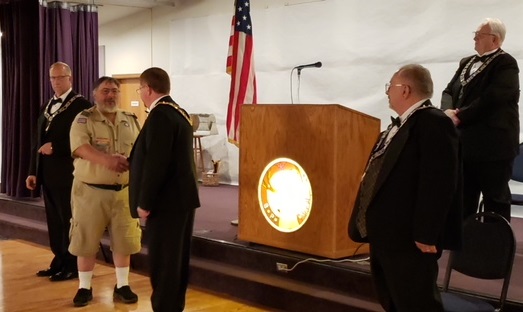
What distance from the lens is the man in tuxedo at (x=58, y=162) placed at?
4691 mm

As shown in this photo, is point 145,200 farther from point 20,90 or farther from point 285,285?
point 20,90

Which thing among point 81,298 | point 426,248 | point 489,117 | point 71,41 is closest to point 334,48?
point 71,41

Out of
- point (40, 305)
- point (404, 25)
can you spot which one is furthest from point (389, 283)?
point (404, 25)

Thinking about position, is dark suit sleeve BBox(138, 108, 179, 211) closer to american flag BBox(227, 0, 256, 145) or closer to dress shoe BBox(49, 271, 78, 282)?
dress shoe BBox(49, 271, 78, 282)

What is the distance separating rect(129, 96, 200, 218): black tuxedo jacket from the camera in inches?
132

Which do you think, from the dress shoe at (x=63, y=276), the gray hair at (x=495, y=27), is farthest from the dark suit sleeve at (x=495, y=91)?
the dress shoe at (x=63, y=276)

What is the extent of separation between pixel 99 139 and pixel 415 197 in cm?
224

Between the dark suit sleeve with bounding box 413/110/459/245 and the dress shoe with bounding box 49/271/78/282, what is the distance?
310 centimetres

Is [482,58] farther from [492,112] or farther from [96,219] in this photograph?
[96,219]

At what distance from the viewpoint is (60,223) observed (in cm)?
494

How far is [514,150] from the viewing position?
4012mm

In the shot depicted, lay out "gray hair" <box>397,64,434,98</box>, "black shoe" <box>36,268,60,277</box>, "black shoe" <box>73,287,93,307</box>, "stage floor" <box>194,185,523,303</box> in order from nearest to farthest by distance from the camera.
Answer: "gray hair" <box>397,64,434,98</box> < "stage floor" <box>194,185,523,303</box> < "black shoe" <box>73,287,93,307</box> < "black shoe" <box>36,268,60,277</box>

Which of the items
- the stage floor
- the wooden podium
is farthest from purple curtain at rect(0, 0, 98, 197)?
the wooden podium

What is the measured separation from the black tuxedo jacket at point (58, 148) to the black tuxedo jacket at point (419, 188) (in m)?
2.73
